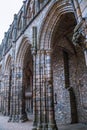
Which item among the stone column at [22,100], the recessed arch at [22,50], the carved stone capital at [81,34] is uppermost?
the recessed arch at [22,50]

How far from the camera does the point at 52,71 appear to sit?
781 centimetres

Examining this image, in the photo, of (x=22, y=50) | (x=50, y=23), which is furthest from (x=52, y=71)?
(x=22, y=50)

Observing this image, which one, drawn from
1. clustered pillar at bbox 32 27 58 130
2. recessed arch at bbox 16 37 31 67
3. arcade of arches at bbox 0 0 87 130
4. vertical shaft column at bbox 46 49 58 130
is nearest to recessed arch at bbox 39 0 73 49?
arcade of arches at bbox 0 0 87 130

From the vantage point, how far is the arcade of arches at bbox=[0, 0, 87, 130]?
717 cm

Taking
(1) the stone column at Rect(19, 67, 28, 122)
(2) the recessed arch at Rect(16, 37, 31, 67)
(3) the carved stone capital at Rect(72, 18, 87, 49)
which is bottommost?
(1) the stone column at Rect(19, 67, 28, 122)

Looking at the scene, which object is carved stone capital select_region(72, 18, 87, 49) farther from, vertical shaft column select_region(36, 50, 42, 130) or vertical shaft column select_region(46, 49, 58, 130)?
vertical shaft column select_region(36, 50, 42, 130)

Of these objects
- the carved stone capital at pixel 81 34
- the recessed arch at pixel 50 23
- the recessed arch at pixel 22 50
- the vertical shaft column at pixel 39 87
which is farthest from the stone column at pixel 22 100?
the carved stone capital at pixel 81 34

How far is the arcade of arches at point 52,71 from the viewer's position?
23.5 feet

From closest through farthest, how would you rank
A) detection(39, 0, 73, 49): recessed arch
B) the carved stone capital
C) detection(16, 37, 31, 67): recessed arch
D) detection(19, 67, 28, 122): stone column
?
1. the carved stone capital
2. detection(39, 0, 73, 49): recessed arch
3. detection(19, 67, 28, 122): stone column
4. detection(16, 37, 31, 67): recessed arch

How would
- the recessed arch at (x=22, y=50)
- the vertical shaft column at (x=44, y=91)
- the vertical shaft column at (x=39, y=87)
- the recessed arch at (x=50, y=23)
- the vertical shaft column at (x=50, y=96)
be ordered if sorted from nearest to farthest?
the vertical shaft column at (x=50, y=96) < the vertical shaft column at (x=44, y=91) < the vertical shaft column at (x=39, y=87) < the recessed arch at (x=50, y=23) < the recessed arch at (x=22, y=50)

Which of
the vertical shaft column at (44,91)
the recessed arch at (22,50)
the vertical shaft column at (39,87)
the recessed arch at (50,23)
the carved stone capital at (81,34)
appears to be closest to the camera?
the carved stone capital at (81,34)

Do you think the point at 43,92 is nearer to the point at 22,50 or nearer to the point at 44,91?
the point at 44,91

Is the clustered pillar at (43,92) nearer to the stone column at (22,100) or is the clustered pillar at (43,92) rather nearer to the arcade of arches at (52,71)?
the arcade of arches at (52,71)

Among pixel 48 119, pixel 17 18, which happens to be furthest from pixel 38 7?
pixel 48 119
